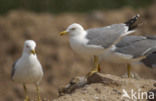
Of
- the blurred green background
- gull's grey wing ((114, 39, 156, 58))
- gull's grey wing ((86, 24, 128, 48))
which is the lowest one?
the blurred green background

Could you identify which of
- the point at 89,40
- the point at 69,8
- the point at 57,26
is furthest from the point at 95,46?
the point at 69,8

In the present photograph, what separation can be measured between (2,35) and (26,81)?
23.8ft

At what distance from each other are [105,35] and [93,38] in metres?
0.25

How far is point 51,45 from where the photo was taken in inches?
544

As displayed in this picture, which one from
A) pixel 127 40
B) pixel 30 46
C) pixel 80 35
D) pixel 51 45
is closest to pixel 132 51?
pixel 127 40

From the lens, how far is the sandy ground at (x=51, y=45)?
12.6 m

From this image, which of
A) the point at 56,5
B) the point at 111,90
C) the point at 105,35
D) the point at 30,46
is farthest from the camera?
the point at 56,5

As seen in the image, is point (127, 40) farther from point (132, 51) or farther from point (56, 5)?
point (56, 5)

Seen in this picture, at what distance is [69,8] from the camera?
15.6 m

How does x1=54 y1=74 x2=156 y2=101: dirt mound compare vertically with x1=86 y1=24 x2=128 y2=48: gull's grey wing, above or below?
below

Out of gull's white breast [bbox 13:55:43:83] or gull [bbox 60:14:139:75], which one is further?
gull's white breast [bbox 13:55:43:83]

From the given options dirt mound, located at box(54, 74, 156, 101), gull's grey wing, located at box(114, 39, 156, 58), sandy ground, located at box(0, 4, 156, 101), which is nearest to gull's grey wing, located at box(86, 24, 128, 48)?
dirt mound, located at box(54, 74, 156, 101)

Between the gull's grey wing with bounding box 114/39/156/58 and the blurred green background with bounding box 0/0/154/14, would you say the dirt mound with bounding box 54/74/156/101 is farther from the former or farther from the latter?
the blurred green background with bounding box 0/0/154/14

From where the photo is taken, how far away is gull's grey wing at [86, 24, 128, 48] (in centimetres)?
719
